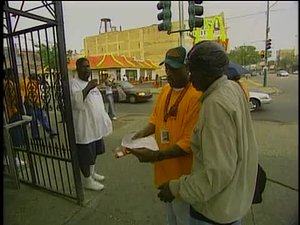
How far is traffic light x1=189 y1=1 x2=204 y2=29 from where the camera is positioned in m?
5.92

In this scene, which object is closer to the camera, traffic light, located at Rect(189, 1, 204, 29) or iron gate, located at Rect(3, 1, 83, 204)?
iron gate, located at Rect(3, 1, 83, 204)

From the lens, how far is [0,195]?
1.35 m

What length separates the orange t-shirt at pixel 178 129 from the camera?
1.61 meters

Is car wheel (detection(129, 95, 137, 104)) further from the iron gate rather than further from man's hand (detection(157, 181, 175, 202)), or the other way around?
man's hand (detection(157, 181, 175, 202))

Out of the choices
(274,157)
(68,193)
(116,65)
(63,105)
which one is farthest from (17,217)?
(116,65)

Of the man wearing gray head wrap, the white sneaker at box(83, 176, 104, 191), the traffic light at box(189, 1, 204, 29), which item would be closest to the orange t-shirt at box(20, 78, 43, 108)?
the white sneaker at box(83, 176, 104, 191)

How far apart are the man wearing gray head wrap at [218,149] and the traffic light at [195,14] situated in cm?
509

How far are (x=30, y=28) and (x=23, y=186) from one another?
218 cm

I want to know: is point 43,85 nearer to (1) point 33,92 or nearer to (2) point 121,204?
(1) point 33,92

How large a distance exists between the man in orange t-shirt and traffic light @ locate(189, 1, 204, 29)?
4.68 meters

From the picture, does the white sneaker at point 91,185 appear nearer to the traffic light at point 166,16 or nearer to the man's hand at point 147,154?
the man's hand at point 147,154

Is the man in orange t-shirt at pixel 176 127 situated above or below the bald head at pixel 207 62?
below

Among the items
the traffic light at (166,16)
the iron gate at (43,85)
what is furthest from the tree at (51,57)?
the traffic light at (166,16)

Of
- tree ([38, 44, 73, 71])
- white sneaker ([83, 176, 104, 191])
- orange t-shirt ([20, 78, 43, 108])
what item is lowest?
white sneaker ([83, 176, 104, 191])
